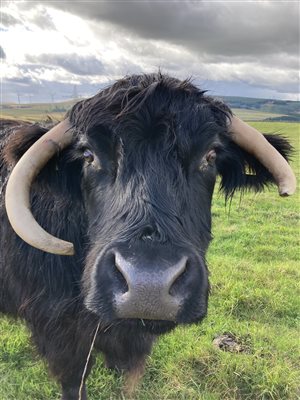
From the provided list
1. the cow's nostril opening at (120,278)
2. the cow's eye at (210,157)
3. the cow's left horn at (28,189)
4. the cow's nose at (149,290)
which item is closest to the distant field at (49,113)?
the cow's left horn at (28,189)

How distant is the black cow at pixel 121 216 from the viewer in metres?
2.29

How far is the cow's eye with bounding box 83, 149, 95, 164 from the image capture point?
2.95 meters

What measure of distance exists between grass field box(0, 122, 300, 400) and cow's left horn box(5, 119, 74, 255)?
1802mm

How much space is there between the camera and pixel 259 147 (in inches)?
134

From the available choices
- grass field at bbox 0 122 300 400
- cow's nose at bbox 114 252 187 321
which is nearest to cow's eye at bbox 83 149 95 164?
cow's nose at bbox 114 252 187 321

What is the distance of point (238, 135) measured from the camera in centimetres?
343

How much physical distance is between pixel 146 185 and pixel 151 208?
17 centimetres

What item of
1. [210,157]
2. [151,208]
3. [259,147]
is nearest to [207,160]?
[210,157]

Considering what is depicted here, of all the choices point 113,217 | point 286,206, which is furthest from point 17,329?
point 286,206

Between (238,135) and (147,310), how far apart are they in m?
1.78

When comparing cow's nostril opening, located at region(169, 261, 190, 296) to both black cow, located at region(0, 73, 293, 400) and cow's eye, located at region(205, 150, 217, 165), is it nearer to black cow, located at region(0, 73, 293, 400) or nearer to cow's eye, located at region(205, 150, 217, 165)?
black cow, located at region(0, 73, 293, 400)

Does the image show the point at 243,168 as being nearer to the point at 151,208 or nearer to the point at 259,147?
the point at 259,147

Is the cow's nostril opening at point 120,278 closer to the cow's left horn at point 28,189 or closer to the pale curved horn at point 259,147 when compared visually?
the cow's left horn at point 28,189

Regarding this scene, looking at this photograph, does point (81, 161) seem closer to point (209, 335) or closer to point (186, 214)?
point (186, 214)
